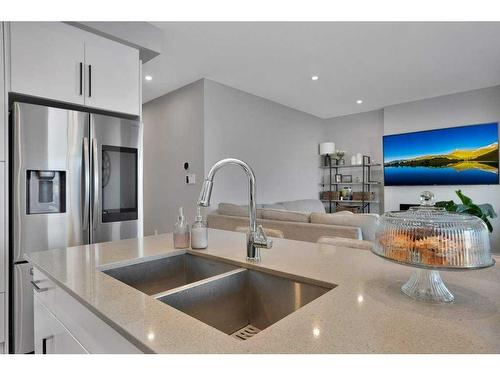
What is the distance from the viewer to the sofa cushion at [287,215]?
305 cm

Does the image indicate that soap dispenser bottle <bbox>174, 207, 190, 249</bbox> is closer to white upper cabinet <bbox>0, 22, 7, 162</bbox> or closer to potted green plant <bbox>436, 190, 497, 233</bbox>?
white upper cabinet <bbox>0, 22, 7, 162</bbox>

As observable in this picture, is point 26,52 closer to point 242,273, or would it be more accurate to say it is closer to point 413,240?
point 242,273

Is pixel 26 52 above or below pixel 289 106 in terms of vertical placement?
below

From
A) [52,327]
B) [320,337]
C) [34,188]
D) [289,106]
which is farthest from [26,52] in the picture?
[289,106]

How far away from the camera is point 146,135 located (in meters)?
4.75

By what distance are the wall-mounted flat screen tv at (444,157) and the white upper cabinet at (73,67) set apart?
439 cm

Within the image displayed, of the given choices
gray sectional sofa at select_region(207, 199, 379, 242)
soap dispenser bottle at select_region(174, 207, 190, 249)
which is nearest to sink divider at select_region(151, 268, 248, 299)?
soap dispenser bottle at select_region(174, 207, 190, 249)

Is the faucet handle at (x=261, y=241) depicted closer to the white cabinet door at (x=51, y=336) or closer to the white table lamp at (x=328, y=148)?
the white cabinet door at (x=51, y=336)

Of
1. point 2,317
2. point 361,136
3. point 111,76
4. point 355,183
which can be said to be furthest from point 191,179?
point 361,136

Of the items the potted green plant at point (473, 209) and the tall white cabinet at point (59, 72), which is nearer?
the tall white cabinet at point (59, 72)

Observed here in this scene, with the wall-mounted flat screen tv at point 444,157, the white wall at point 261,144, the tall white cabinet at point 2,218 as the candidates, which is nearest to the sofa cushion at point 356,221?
the white wall at point 261,144

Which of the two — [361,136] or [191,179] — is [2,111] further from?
[361,136]

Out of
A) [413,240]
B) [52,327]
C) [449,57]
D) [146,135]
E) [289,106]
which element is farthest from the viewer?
[289,106]
